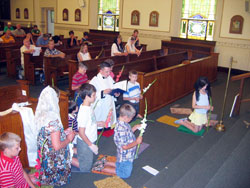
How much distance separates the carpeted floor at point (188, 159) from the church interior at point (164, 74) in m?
0.01

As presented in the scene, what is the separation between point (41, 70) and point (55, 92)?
5.78 m

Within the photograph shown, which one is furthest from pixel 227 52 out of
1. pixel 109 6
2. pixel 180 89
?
pixel 109 6

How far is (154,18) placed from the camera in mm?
13516

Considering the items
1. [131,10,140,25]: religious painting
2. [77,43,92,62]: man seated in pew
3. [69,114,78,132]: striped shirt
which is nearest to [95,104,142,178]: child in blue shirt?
[69,114,78,132]: striped shirt

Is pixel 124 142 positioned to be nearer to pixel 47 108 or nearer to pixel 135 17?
pixel 47 108

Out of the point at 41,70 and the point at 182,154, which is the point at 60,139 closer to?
the point at 182,154

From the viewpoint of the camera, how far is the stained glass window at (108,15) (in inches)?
608

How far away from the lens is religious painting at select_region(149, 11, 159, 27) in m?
13.4

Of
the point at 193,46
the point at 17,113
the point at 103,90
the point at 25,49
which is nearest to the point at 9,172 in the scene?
the point at 17,113

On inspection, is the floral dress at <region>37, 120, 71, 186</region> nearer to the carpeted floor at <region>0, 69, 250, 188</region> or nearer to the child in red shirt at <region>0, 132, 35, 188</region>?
the carpeted floor at <region>0, 69, 250, 188</region>

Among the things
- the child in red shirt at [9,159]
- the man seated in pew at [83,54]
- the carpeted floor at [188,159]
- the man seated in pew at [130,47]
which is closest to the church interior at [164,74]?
the carpeted floor at [188,159]

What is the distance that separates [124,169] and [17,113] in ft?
5.36

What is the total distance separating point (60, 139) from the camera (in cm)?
314

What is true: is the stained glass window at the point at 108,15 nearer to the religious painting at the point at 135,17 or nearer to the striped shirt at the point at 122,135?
the religious painting at the point at 135,17
